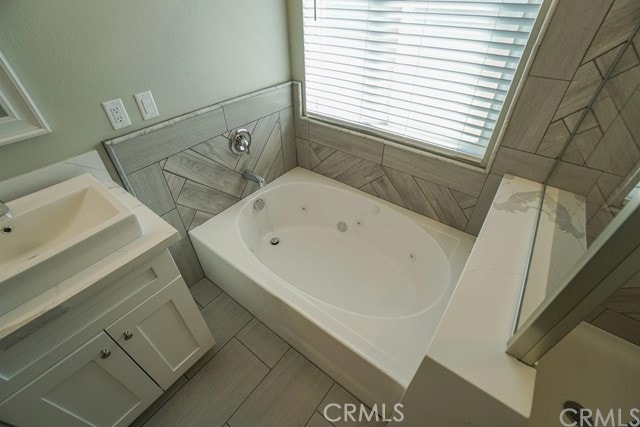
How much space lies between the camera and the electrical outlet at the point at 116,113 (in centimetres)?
115

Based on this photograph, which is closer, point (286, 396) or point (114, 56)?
point (114, 56)

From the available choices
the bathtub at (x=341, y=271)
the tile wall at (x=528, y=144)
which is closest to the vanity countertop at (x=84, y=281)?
the bathtub at (x=341, y=271)

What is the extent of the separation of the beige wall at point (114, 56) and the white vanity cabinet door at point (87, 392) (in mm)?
707

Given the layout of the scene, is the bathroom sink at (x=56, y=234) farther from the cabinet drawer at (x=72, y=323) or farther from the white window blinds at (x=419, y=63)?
the white window blinds at (x=419, y=63)

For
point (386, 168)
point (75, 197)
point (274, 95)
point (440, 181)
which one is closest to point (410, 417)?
point (440, 181)

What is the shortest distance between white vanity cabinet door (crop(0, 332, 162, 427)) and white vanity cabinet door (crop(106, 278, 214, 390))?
1.4 inches

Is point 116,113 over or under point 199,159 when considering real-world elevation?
over

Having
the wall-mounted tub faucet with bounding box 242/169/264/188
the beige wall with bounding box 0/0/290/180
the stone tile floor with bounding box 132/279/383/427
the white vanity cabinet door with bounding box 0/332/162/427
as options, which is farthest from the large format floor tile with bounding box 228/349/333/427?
the beige wall with bounding box 0/0/290/180

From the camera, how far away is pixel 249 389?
137 centimetres

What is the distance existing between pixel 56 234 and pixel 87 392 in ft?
1.90

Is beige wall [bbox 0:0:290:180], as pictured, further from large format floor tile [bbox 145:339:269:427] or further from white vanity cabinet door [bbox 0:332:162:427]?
large format floor tile [bbox 145:339:269:427]

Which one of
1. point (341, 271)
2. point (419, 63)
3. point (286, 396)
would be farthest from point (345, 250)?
point (419, 63)

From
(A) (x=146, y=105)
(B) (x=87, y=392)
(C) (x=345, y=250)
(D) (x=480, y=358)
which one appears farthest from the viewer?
(C) (x=345, y=250)

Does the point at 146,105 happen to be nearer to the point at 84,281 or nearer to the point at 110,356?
the point at 84,281
